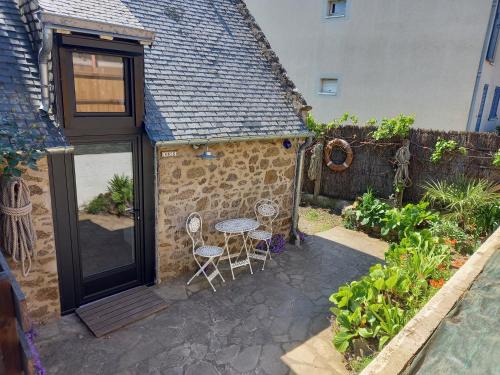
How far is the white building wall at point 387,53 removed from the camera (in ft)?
38.7

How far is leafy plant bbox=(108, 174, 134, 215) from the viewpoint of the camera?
6.12m

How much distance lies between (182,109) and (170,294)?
3.38m

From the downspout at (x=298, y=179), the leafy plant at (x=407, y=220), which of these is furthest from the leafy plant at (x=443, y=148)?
the downspout at (x=298, y=179)

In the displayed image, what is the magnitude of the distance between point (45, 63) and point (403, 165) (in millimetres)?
8913

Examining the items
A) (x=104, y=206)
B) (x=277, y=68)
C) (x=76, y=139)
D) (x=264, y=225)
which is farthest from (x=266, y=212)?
(x=76, y=139)

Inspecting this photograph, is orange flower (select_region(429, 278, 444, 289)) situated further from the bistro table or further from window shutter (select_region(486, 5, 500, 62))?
window shutter (select_region(486, 5, 500, 62))

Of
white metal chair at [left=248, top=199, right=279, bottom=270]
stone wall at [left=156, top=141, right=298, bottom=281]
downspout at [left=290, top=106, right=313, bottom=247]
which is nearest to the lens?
stone wall at [left=156, top=141, right=298, bottom=281]

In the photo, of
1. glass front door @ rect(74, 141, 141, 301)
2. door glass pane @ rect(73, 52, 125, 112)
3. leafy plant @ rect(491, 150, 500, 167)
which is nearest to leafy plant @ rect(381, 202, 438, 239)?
leafy plant @ rect(491, 150, 500, 167)

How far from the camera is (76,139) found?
5359 mm

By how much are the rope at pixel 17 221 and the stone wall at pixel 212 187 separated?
206 cm

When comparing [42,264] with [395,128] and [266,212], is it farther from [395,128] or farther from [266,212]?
[395,128]

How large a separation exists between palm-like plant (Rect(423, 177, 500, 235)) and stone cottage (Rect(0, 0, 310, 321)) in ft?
12.8

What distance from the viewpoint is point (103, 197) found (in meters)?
6.16

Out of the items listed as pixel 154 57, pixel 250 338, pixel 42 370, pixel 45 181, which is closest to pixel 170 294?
pixel 250 338
